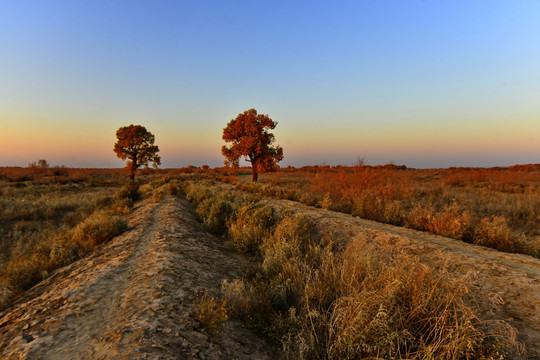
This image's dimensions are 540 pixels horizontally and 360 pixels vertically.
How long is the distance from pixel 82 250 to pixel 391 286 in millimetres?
7099

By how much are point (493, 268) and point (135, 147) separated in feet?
114

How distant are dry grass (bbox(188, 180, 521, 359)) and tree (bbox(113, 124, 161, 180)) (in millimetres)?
32079

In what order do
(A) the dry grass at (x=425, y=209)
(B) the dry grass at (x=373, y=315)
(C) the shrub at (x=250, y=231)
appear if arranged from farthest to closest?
1. (C) the shrub at (x=250, y=231)
2. (A) the dry grass at (x=425, y=209)
3. (B) the dry grass at (x=373, y=315)

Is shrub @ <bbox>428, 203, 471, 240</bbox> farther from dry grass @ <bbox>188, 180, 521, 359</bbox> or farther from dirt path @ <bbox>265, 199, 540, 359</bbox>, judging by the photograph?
dry grass @ <bbox>188, 180, 521, 359</bbox>

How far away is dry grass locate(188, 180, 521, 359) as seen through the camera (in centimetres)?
214

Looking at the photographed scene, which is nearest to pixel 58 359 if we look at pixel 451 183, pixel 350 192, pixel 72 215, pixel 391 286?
pixel 391 286

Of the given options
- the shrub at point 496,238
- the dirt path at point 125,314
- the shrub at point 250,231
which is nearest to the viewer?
the dirt path at point 125,314

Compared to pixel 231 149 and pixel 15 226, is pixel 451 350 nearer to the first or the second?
pixel 15 226

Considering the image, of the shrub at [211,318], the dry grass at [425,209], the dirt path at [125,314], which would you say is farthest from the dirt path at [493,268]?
the dirt path at [125,314]

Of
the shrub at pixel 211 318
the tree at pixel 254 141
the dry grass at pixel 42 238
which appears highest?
the tree at pixel 254 141

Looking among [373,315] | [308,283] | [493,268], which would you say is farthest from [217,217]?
[493,268]

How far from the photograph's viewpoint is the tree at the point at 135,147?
99.5 feet

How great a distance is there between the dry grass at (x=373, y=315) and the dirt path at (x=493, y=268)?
332 millimetres

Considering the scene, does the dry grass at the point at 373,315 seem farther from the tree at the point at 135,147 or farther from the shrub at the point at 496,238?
the tree at the point at 135,147
